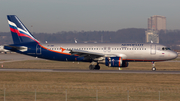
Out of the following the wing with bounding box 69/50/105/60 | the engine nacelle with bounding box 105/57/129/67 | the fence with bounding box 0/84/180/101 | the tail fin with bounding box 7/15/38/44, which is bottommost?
the fence with bounding box 0/84/180/101

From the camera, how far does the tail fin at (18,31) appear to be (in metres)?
50.2

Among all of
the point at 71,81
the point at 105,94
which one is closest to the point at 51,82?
the point at 71,81

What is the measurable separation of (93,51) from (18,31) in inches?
588

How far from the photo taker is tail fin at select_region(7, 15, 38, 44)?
50250 mm

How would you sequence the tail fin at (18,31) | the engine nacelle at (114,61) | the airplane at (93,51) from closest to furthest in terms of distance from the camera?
the engine nacelle at (114,61)
the airplane at (93,51)
the tail fin at (18,31)

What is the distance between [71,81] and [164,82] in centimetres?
1148

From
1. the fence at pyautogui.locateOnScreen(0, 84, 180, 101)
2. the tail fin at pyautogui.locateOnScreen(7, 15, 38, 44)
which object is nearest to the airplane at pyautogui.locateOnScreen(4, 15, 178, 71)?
the tail fin at pyautogui.locateOnScreen(7, 15, 38, 44)

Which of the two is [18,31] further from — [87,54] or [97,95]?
[97,95]

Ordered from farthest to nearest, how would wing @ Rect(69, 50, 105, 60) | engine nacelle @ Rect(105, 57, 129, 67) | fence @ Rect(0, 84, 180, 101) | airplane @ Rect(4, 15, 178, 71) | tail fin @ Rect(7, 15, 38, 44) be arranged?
tail fin @ Rect(7, 15, 38, 44) < airplane @ Rect(4, 15, 178, 71) < wing @ Rect(69, 50, 105, 60) < engine nacelle @ Rect(105, 57, 129, 67) < fence @ Rect(0, 84, 180, 101)

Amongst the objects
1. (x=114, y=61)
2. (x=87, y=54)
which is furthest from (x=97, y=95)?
(x=87, y=54)

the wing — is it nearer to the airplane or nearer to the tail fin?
the airplane

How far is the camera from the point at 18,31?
50.4 metres

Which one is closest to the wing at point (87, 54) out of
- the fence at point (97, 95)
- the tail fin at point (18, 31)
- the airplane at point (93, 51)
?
the airplane at point (93, 51)

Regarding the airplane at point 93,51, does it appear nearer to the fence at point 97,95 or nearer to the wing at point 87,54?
the wing at point 87,54
